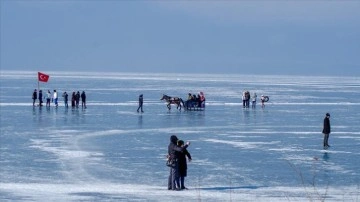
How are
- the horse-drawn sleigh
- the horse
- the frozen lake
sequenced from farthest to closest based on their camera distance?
the horse-drawn sleigh
the horse
the frozen lake

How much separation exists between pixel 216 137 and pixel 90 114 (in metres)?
14.0

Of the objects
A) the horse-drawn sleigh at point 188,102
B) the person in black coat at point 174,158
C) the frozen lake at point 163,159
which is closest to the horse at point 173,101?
the horse-drawn sleigh at point 188,102

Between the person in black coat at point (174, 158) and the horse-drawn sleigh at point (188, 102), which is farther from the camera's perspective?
the horse-drawn sleigh at point (188, 102)

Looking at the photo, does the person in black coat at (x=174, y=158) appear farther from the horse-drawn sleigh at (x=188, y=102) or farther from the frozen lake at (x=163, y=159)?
the horse-drawn sleigh at (x=188, y=102)

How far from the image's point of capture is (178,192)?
624 inches

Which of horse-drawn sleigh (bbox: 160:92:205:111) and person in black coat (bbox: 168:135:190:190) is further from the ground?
horse-drawn sleigh (bbox: 160:92:205:111)

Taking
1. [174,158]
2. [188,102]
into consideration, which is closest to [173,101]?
[188,102]

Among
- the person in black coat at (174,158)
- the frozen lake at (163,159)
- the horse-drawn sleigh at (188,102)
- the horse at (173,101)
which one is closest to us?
Result: the frozen lake at (163,159)

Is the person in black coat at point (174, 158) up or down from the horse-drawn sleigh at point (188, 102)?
down

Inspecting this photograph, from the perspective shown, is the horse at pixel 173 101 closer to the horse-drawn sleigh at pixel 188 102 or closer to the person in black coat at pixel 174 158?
the horse-drawn sleigh at pixel 188 102

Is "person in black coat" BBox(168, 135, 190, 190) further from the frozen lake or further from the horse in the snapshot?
the horse

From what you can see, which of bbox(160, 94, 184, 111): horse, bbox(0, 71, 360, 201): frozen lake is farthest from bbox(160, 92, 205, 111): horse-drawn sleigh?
bbox(0, 71, 360, 201): frozen lake

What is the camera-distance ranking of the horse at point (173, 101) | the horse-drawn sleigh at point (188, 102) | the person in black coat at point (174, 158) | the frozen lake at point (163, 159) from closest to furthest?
the frozen lake at point (163, 159)
the person in black coat at point (174, 158)
the horse at point (173, 101)
the horse-drawn sleigh at point (188, 102)

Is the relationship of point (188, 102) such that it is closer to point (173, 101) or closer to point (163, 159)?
point (173, 101)
